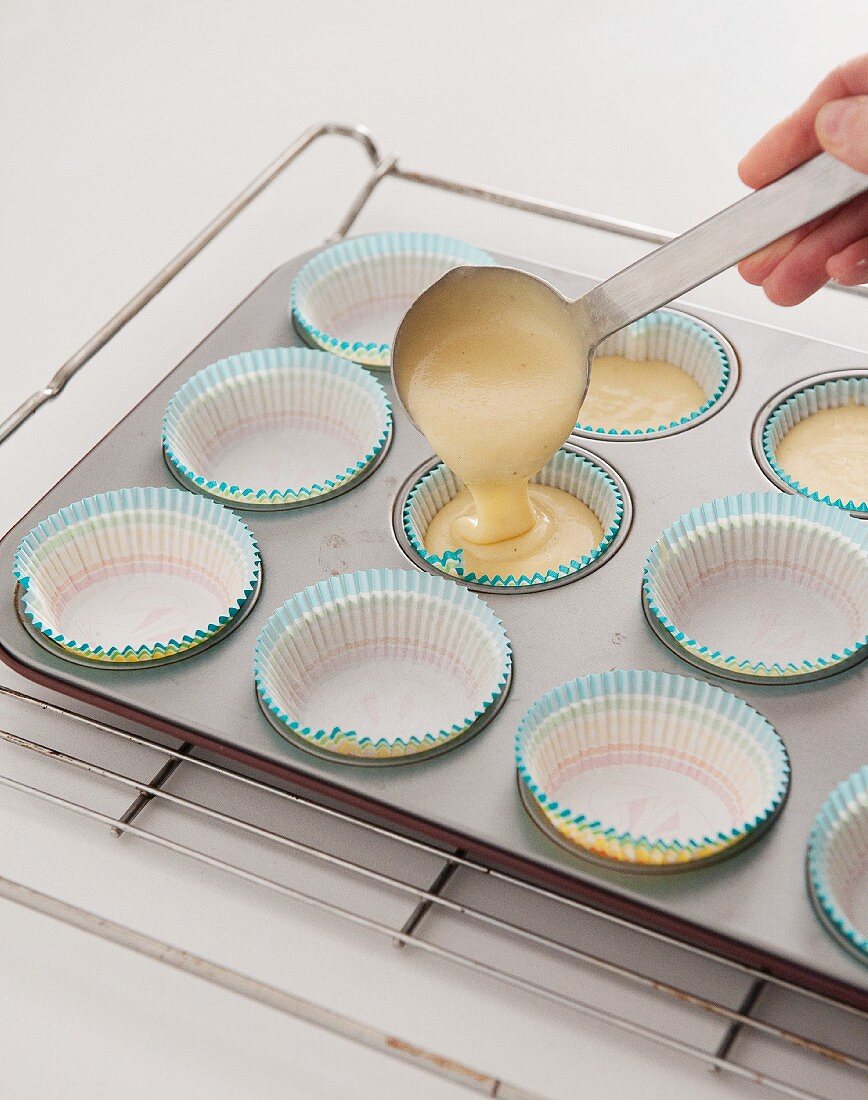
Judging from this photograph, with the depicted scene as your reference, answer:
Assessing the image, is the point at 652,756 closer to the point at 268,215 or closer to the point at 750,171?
the point at 750,171

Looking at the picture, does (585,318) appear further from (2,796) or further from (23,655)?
(2,796)

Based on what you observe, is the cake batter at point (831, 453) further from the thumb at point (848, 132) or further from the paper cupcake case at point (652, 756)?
the thumb at point (848, 132)

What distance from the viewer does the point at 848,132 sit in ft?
4.54

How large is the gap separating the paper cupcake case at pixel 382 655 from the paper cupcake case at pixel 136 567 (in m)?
0.09

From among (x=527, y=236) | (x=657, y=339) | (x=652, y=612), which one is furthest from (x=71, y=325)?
(x=652, y=612)

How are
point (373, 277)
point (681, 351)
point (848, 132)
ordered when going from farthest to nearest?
point (373, 277), point (681, 351), point (848, 132)

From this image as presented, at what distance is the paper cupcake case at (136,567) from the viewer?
1.75 m

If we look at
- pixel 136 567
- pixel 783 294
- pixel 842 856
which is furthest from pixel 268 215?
pixel 842 856

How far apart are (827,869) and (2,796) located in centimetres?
92

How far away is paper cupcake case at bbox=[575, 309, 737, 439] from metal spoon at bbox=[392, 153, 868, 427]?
1.03 ft

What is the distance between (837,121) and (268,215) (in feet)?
4.66

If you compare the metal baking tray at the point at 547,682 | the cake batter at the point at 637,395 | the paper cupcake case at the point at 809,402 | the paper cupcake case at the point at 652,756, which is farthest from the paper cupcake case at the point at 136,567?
the paper cupcake case at the point at 809,402

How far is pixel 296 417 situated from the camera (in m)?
2.05

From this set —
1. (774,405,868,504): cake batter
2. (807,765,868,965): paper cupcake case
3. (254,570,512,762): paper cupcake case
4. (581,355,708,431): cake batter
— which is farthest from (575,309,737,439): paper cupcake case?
(807,765,868,965): paper cupcake case
